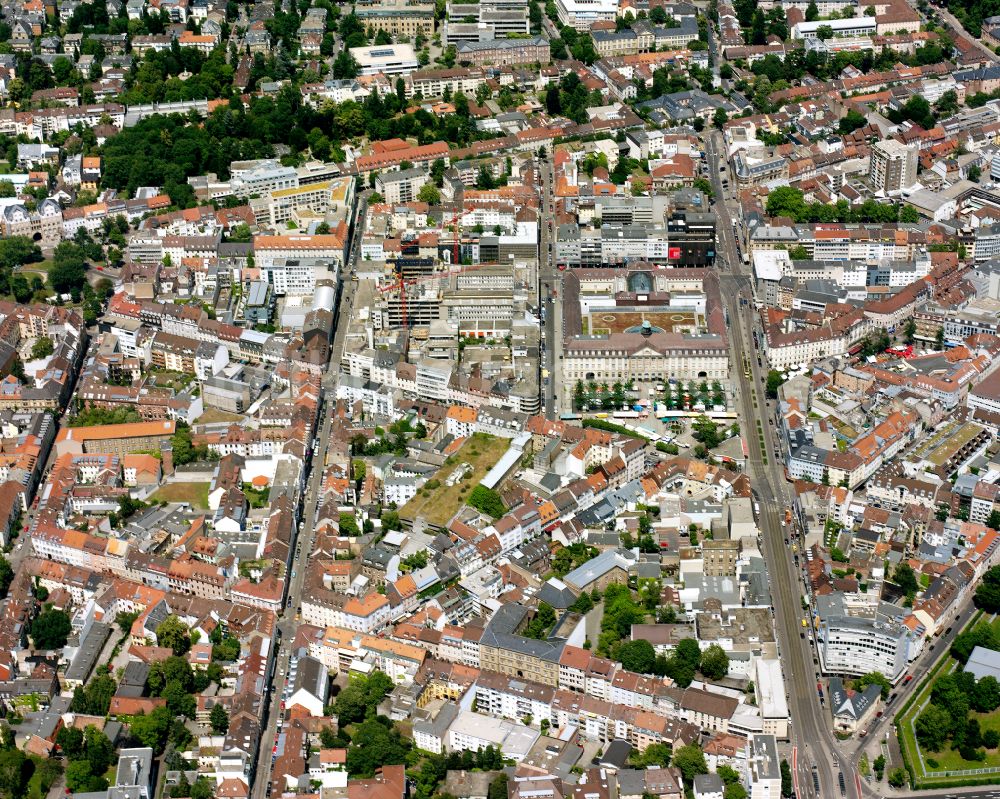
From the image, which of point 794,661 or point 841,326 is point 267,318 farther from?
point 794,661

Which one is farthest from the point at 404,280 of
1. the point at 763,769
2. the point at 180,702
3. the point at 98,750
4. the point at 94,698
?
the point at 763,769

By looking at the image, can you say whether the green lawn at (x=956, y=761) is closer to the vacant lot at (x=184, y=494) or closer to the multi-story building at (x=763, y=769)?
the multi-story building at (x=763, y=769)

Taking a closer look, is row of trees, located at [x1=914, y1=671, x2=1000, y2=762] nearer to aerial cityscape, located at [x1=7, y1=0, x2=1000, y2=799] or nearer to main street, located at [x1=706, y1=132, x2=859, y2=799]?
aerial cityscape, located at [x1=7, y1=0, x2=1000, y2=799]

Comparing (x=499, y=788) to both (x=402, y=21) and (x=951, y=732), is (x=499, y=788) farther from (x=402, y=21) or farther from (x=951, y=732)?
(x=402, y=21)

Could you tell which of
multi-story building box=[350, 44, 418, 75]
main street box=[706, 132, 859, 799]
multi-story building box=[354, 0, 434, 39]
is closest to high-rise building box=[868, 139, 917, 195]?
main street box=[706, 132, 859, 799]

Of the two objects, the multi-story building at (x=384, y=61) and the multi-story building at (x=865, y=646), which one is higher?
the multi-story building at (x=384, y=61)

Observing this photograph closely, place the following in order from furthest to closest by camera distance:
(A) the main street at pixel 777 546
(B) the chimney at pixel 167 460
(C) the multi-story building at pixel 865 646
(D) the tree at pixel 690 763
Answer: (B) the chimney at pixel 167 460 → (C) the multi-story building at pixel 865 646 → (A) the main street at pixel 777 546 → (D) the tree at pixel 690 763

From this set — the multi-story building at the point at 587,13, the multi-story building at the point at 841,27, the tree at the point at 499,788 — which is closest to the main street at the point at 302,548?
the tree at the point at 499,788

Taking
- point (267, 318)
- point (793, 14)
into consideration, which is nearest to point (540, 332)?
point (267, 318)
